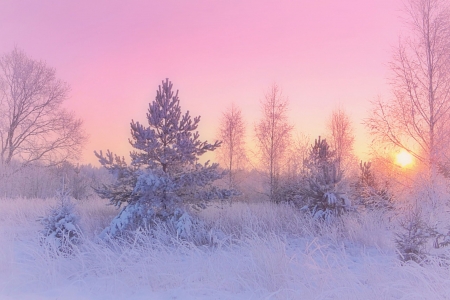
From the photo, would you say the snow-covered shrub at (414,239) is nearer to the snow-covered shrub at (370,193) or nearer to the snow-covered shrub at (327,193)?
the snow-covered shrub at (327,193)

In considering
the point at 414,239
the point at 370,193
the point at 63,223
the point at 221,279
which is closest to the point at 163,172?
the point at 63,223

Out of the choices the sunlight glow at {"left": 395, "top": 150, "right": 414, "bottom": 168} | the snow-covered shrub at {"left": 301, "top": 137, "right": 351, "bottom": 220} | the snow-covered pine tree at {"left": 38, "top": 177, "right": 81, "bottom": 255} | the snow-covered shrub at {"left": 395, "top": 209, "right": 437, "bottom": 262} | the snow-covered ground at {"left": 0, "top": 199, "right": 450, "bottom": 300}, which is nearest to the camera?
the snow-covered ground at {"left": 0, "top": 199, "right": 450, "bottom": 300}

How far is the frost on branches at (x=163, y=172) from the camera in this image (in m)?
9.65

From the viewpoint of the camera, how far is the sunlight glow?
15.3m

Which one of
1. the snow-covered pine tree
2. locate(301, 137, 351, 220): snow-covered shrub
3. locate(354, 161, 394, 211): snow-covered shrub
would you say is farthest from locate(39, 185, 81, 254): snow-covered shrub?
locate(354, 161, 394, 211): snow-covered shrub

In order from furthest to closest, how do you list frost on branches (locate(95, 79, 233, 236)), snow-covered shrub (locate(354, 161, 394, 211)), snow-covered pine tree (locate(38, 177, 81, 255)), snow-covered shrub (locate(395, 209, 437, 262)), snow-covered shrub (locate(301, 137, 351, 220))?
snow-covered shrub (locate(354, 161, 394, 211)) → snow-covered shrub (locate(301, 137, 351, 220)) → frost on branches (locate(95, 79, 233, 236)) → snow-covered pine tree (locate(38, 177, 81, 255)) → snow-covered shrub (locate(395, 209, 437, 262))

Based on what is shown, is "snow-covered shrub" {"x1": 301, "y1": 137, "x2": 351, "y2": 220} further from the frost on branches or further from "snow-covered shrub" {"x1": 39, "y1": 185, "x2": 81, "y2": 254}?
"snow-covered shrub" {"x1": 39, "y1": 185, "x2": 81, "y2": 254}

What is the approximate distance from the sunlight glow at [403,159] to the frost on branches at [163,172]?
900cm

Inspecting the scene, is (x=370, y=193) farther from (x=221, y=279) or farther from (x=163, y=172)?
(x=221, y=279)

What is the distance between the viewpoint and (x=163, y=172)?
9.84 meters

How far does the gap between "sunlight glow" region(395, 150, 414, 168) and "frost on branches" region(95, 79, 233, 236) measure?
29.5ft

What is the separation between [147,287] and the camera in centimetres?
554

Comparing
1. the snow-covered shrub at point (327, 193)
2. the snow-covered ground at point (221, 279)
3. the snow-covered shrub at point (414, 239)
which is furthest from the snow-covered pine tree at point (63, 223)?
the snow-covered shrub at point (327, 193)

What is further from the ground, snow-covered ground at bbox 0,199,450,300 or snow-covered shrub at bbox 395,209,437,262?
snow-covered shrub at bbox 395,209,437,262
